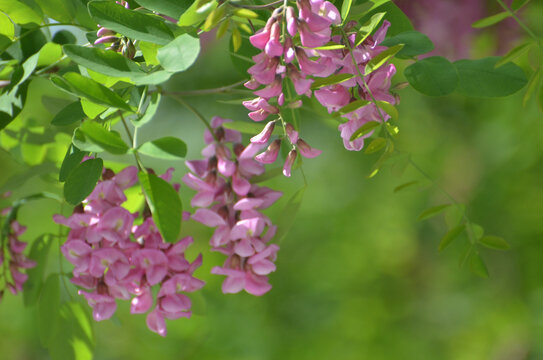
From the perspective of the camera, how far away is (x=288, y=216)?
646 mm

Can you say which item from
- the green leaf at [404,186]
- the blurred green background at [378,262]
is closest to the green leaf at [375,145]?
the green leaf at [404,186]

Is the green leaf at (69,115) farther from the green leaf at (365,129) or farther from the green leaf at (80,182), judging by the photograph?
the green leaf at (365,129)

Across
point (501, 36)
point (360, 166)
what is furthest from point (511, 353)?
point (501, 36)

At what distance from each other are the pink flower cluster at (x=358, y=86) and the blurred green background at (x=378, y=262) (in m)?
1.58

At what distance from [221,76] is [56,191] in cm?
187

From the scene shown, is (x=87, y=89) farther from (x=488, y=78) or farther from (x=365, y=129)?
(x=488, y=78)

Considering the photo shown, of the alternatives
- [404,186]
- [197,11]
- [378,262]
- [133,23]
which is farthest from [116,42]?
[378,262]

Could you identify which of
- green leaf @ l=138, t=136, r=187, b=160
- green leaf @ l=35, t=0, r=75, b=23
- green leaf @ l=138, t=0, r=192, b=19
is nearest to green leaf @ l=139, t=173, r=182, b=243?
green leaf @ l=138, t=136, r=187, b=160

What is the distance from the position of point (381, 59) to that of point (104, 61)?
0.63ft

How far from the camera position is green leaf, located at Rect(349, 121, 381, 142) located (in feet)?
1.60

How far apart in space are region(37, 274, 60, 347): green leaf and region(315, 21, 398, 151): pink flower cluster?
0.39 metres

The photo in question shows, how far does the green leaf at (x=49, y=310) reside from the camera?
72cm

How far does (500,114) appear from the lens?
6.54 feet

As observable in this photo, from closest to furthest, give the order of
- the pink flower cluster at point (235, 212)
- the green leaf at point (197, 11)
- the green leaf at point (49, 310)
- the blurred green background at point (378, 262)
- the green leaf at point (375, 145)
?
the green leaf at point (197, 11) → the green leaf at point (375, 145) → the pink flower cluster at point (235, 212) → the green leaf at point (49, 310) → the blurred green background at point (378, 262)
